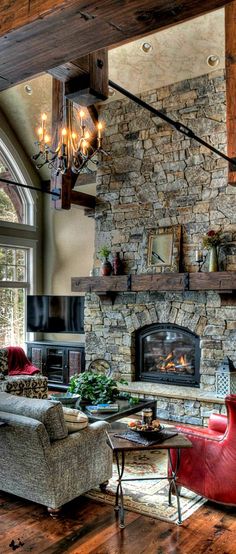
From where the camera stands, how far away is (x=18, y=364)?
275 inches

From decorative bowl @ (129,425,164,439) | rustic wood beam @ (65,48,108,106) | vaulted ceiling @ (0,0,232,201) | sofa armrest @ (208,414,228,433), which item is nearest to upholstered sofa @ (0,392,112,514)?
decorative bowl @ (129,425,164,439)

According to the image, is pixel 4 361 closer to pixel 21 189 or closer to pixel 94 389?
pixel 94 389

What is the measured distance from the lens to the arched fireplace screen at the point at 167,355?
6465 millimetres

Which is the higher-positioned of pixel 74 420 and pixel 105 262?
pixel 105 262

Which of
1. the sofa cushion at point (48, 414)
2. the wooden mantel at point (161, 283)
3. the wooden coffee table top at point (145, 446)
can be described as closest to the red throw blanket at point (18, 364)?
the wooden mantel at point (161, 283)

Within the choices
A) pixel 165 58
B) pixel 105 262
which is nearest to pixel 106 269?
pixel 105 262

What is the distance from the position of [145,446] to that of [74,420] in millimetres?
694

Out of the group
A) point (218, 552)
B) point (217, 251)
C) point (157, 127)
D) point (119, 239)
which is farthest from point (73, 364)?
point (218, 552)

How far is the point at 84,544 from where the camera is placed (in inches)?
119

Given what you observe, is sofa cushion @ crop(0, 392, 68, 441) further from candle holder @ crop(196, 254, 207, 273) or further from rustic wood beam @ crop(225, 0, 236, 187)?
candle holder @ crop(196, 254, 207, 273)

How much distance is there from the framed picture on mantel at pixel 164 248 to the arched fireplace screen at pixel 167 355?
33.8 inches

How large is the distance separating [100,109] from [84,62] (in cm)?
519

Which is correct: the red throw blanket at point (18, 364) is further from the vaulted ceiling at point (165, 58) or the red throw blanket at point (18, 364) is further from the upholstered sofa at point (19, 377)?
the vaulted ceiling at point (165, 58)

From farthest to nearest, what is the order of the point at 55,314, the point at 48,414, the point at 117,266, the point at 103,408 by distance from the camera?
the point at 55,314 < the point at 117,266 < the point at 103,408 < the point at 48,414
